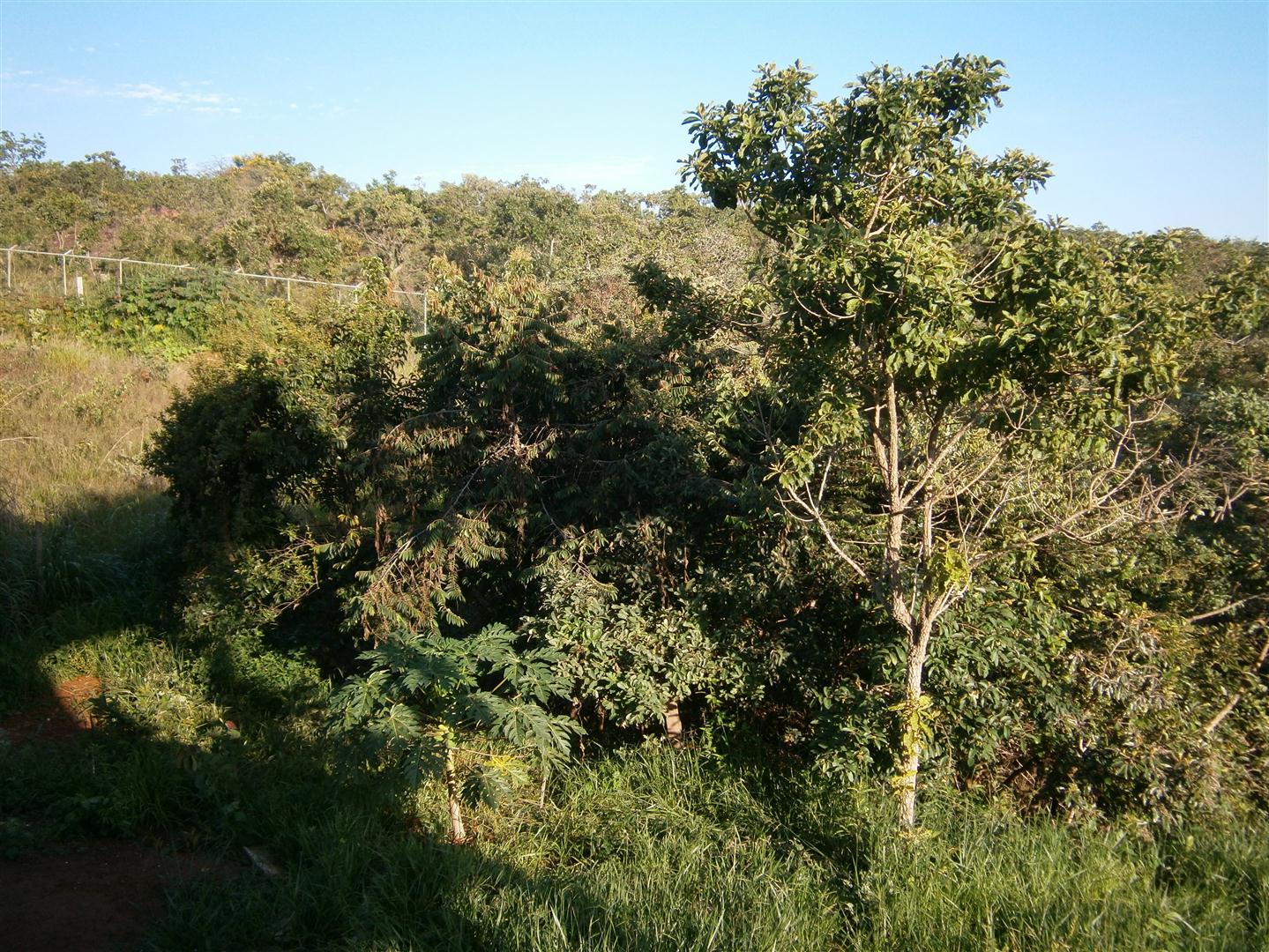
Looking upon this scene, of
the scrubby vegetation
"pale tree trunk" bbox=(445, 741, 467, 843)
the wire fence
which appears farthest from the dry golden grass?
"pale tree trunk" bbox=(445, 741, 467, 843)

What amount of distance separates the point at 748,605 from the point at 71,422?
11275mm

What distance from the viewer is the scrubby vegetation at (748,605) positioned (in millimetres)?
4266

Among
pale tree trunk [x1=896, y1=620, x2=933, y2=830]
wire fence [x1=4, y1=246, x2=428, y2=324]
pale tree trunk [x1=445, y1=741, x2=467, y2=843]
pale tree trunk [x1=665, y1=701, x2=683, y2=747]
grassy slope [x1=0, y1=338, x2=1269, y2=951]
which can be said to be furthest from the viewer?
wire fence [x1=4, y1=246, x2=428, y2=324]

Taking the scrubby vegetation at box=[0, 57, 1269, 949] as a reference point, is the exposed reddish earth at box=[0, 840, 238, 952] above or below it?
below

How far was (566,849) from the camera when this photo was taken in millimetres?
5199

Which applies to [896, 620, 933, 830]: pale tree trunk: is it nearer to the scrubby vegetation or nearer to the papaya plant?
the scrubby vegetation

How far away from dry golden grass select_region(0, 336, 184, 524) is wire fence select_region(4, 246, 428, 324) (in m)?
1.91

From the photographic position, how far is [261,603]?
26.2 ft

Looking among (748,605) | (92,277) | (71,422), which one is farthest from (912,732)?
(92,277)

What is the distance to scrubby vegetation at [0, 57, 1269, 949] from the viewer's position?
14.0 feet

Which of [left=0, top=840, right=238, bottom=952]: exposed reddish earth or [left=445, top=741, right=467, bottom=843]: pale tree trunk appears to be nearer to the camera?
[left=0, top=840, right=238, bottom=952]: exposed reddish earth

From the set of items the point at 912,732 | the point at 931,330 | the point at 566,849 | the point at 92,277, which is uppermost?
the point at 92,277

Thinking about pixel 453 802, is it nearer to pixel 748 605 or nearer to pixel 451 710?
pixel 451 710

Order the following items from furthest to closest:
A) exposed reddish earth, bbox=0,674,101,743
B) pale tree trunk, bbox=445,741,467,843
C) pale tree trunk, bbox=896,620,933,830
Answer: exposed reddish earth, bbox=0,674,101,743
pale tree trunk, bbox=445,741,467,843
pale tree trunk, bbox=896,620,933,830
